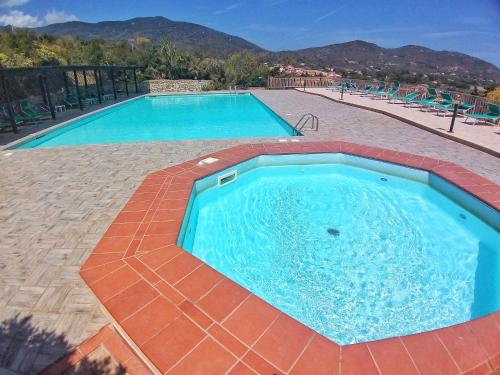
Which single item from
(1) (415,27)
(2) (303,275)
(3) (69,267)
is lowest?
(2) (303,275)

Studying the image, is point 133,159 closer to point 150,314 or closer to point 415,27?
point 150,314

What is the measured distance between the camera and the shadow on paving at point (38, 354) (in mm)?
2004

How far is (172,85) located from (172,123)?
12.2 m

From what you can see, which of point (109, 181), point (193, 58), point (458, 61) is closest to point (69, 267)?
point (109, 181)

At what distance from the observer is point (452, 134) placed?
7922mm

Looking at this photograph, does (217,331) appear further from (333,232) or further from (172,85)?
(172,85)

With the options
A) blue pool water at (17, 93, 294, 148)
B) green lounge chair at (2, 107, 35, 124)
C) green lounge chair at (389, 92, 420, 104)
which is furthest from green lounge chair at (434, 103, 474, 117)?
green lounge chair at (2, 107, 35, 124)

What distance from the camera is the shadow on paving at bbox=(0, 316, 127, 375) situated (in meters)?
2.00

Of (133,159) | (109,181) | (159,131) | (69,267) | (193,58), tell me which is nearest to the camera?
(69,267)

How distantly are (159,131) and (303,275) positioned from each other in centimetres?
901

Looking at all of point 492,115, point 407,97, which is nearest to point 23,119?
point 492,115

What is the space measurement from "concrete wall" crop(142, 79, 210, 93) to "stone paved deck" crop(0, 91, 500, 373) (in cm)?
1692

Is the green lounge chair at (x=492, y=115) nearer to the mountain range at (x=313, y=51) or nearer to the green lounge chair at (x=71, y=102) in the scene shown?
the green lounge chair at (x=71, y=102)

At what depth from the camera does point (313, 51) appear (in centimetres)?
8588
